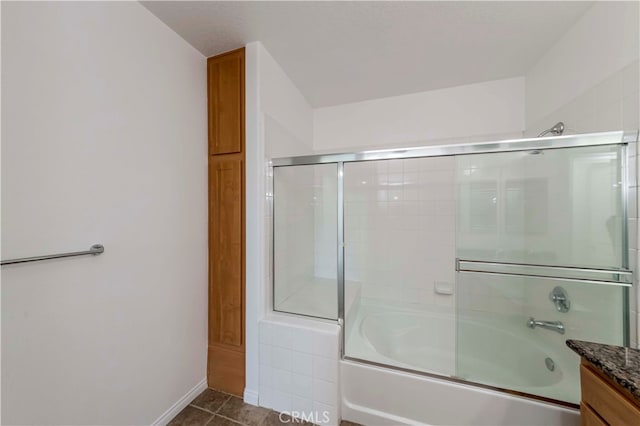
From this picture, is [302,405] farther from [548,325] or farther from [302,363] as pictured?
Result: [548,325]

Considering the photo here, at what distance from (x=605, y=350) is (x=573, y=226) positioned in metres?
0.84

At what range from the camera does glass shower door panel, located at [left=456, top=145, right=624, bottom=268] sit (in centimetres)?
122

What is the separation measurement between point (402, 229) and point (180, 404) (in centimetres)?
214

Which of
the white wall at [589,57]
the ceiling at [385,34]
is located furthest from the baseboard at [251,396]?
the white wall at [589,57]

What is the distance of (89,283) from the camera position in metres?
1.06

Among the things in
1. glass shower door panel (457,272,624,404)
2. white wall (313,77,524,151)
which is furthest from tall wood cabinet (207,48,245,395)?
glass shower door panel (457,272,624,404)

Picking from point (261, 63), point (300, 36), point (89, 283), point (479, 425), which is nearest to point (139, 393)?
point (89, 283)

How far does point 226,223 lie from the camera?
1623mm

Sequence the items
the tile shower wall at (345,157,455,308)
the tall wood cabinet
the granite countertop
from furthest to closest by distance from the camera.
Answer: the tile shower wall at (345,157,455,308)
the tall wood cabinet
the granite countertop

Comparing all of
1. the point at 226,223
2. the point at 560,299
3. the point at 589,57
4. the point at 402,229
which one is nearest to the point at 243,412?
the point at 226,223

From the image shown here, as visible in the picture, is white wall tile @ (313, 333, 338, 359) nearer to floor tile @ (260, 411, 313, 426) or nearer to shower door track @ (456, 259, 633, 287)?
floor tile @ (260, 411, 313, 426)

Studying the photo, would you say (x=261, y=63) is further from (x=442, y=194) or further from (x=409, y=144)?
(x=442, y=194)

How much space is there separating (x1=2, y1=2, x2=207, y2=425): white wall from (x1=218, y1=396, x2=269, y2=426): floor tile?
288mm

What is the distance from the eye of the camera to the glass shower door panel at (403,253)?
202 centimetres
